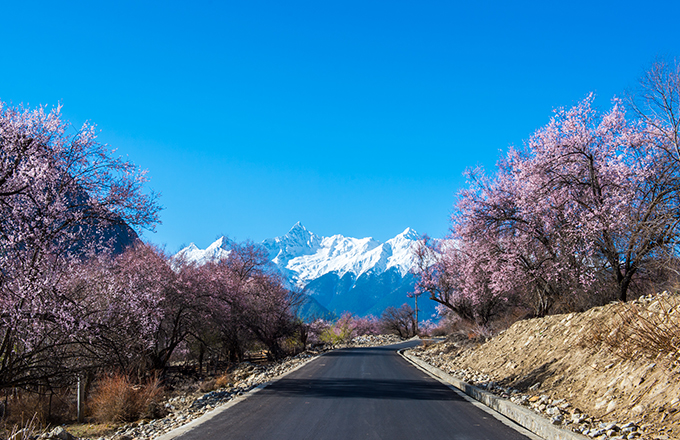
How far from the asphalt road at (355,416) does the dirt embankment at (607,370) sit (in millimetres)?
1355

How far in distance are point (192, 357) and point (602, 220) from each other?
24242 mm

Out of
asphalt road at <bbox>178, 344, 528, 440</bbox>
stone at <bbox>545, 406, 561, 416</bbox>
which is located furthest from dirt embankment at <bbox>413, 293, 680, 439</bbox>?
asphalt road at <bbox>178, 344, 528, 440</bbox>

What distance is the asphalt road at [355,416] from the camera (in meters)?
7.27

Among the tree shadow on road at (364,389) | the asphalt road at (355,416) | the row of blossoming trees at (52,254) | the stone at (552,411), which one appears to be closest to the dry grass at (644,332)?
the stone at (552,411)

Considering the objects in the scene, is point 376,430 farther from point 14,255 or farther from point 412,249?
point 412,249

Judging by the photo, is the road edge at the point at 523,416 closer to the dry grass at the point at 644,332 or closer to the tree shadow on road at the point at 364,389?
the tree shadow on road at the point at 364,389

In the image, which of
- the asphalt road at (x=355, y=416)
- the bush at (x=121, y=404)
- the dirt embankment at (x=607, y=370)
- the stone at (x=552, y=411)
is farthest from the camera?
the bush at (x=121, y=404)

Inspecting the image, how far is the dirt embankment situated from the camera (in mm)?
6570

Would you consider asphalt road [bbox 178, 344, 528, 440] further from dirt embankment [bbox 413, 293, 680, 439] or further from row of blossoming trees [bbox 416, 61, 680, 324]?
row of blossoming trees [bbox 416, 61, 680, 324]

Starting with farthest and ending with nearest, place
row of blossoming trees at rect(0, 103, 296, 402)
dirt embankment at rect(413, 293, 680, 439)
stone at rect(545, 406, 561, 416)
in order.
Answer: row of blossoming trees at rect(0, 103, 296, 402) < stone at rect(545, 406, 561, 416) < dirt embankment at rect(413, 293, 680, 439)

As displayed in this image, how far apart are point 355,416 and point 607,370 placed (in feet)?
15.8

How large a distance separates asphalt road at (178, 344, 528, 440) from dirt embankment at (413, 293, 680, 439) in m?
1.36

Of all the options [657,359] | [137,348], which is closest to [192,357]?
[137,348]

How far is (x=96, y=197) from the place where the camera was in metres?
11.4
